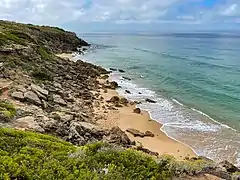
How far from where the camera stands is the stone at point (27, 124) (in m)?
14.7

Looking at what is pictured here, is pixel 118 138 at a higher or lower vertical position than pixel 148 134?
higher

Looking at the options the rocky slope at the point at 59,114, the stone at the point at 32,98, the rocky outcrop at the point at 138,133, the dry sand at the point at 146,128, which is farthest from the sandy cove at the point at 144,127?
the stone at the point at 32,98

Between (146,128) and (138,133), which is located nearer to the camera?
(138,133)

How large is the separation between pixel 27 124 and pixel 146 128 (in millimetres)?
11265

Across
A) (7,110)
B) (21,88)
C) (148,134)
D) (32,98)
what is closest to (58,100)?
(21,88)

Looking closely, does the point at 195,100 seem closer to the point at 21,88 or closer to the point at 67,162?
the point at 21,88

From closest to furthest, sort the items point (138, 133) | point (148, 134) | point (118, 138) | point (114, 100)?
point (118, 138), point (138, 133), point (148, 134), point (114, 100)

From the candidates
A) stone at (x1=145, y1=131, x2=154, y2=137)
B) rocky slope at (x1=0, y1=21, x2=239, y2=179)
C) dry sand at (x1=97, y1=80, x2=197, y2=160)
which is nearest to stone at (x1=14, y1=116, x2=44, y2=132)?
rocky slope at (x1=0, y1=21, x2=239, y2=179)

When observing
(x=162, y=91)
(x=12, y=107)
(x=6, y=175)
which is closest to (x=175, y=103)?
(x=162, y=91)

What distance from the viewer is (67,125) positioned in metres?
17.6

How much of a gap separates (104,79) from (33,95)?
22.5 m

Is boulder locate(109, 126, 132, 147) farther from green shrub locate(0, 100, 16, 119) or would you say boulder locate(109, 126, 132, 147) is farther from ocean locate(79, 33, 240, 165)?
green shrub locate(0, 100, 16, 119)

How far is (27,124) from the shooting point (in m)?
15.2

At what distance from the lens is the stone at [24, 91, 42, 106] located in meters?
20.3
